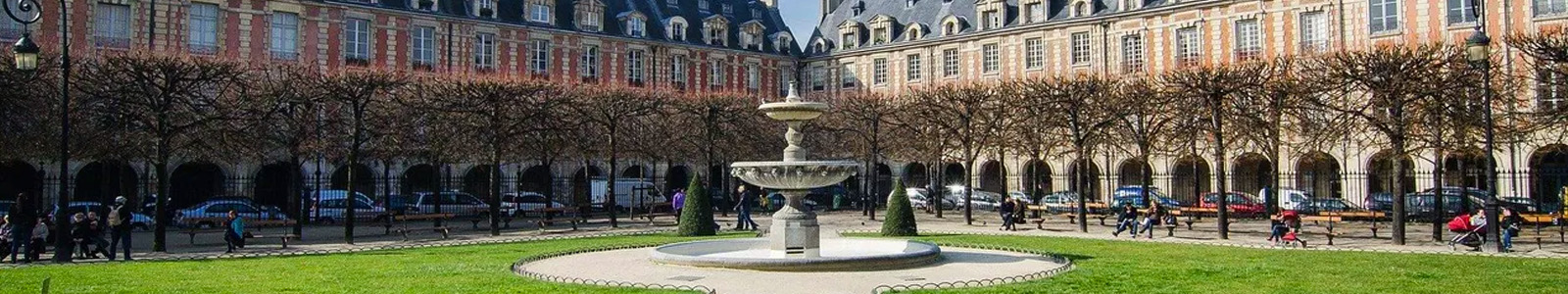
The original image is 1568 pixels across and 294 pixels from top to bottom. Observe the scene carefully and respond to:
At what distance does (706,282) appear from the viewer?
12.9 meters

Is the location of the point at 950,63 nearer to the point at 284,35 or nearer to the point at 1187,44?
the point at 1187,44

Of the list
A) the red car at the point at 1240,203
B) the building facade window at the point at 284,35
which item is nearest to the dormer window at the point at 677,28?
the building facade window at the point at 284,35

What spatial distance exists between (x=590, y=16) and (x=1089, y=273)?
36.2 m

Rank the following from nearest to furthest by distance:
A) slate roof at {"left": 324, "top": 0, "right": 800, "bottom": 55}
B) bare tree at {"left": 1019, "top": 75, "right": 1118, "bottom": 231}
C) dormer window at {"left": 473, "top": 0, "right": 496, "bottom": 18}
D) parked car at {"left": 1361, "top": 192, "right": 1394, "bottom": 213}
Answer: bare tree at {"left": 1019, "top": 75, "right": 1118, "bottom": 231} < parked car at {"left": 1361, "top": 192, "right": 1394, "bottom": 213} < slate roof at {"left": 324, "top": 0, "right": 800, "bottom": 55} < dormer window at {"left": 473, "top": 0, "right": 496, "bottom": 18}

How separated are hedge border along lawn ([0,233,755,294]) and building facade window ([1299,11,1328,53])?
28.0m

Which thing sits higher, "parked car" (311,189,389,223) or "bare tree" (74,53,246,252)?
"bare tree" (74,53,246,252)

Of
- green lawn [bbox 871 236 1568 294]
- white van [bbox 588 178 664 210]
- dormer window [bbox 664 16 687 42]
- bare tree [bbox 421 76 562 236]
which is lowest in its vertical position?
green lawn [bbox 871 236 1568 294]

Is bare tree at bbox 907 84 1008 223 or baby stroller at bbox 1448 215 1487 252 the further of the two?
bare tree at bbox 907 84 1008 223

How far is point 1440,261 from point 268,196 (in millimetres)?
34565

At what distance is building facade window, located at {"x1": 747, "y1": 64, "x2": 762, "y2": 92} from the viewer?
54.0m

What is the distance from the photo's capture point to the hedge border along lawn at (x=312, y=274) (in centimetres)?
1246

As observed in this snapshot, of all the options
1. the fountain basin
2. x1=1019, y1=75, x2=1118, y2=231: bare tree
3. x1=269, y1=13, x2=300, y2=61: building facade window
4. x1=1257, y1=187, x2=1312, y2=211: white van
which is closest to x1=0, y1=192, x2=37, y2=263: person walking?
the fountain basin

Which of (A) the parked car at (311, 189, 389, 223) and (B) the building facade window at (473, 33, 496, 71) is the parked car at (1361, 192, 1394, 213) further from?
(B) the building facade window at (473, 33, 496, 71)

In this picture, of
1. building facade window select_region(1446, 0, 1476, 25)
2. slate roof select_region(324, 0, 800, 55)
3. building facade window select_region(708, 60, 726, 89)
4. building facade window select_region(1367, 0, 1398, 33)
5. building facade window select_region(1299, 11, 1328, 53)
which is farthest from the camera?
building facade window select_region(708, 60, 726, 89)
